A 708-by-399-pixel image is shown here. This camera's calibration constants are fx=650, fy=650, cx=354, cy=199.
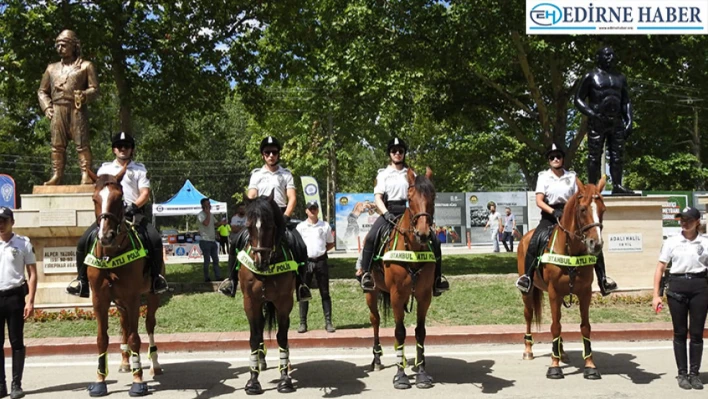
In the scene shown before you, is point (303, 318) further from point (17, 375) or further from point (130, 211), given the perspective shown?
point (17, 375)

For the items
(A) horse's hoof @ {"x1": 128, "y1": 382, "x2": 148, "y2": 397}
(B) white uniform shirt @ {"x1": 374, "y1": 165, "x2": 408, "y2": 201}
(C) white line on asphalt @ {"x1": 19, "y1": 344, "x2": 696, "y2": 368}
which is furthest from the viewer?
(C) white line on asphalt @ {"x1": 19, "y1": 344, "x2": 696, "y2": 368}

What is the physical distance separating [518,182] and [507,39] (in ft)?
268

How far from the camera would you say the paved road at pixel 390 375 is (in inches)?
305

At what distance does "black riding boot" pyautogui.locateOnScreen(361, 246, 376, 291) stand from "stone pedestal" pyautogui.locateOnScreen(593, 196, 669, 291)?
23.3ft

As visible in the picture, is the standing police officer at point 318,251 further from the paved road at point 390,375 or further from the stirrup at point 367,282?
the stirrup at point 367,282

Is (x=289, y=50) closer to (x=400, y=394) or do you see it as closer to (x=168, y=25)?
(x=168, y=25)

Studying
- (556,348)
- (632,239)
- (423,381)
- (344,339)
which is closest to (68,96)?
(344,339)

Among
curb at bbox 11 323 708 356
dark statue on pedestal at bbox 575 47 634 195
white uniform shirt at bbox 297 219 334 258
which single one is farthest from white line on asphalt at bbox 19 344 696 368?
dark statue on pedestal at bbox 575 47 634 195

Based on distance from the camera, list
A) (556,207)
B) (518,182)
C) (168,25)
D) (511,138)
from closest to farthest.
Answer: (556,207) < (168,25) < (511,138) < (518,182)

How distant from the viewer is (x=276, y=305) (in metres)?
7.89

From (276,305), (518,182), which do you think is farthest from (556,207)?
(518,182)

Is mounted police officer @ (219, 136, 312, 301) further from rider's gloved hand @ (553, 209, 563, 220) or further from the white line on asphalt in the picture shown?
rider's gloved hand @ (553, 209, 563, 220)

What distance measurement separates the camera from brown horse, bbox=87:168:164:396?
7.32 meters

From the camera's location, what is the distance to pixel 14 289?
761cm
